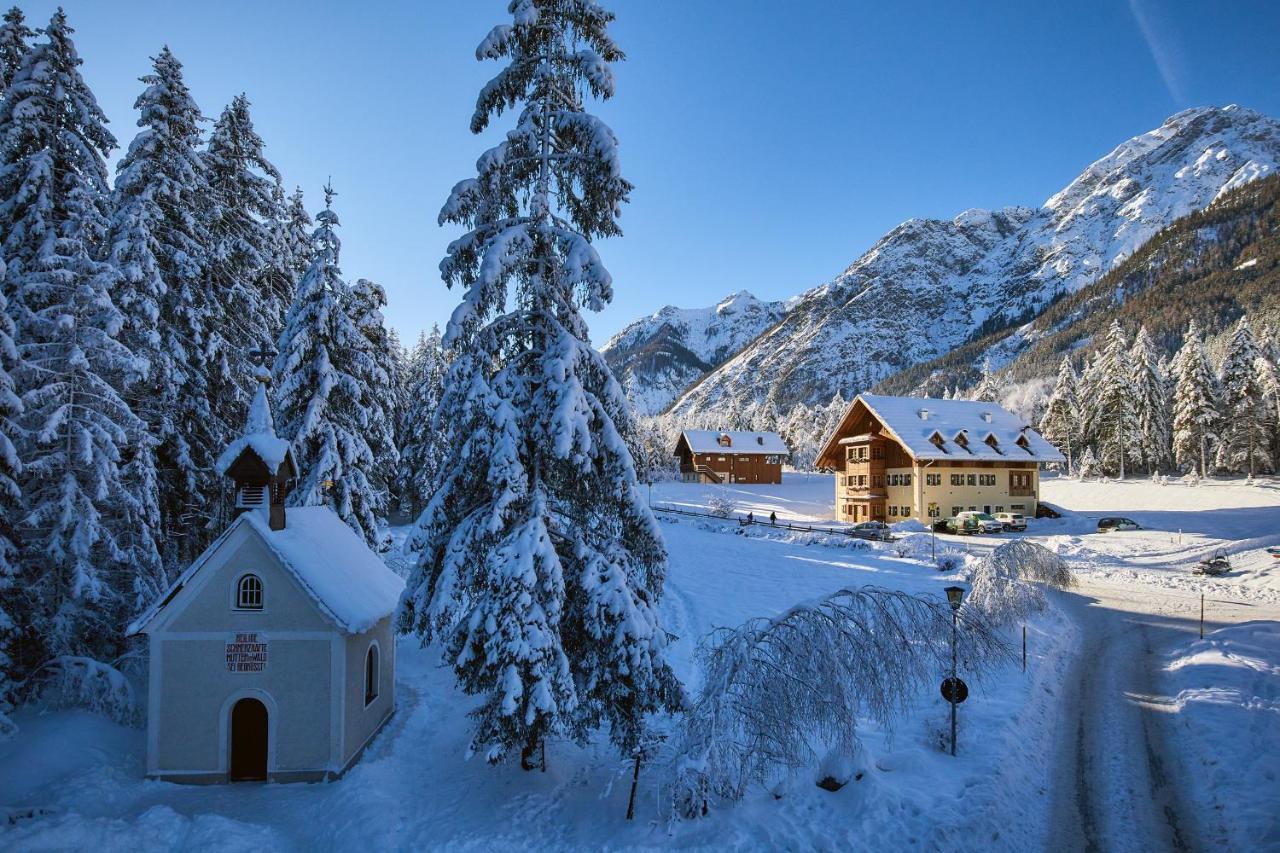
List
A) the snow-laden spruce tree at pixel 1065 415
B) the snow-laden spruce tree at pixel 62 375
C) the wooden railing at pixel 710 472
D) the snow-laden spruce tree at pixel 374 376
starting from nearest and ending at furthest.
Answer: the snow-laden spruce tree at pixel 62 375 → the snow-laden spruce tree at pixel 374 376 → the snow-laden spruce tree at pixel 1065 415 → the wooden railing at pixel 710 472

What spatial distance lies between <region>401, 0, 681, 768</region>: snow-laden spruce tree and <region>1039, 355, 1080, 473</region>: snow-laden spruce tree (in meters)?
80.9

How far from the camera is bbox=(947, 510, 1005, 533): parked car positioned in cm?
4503

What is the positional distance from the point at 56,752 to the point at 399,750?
273 inches

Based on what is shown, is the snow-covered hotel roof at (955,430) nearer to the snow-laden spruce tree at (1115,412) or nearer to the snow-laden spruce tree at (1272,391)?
the snow-laden spruce tree at (1115,412)

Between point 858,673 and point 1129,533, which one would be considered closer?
point 858,673

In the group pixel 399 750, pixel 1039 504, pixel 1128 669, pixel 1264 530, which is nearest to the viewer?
pixel 399 750

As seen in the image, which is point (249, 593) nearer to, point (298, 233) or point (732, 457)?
point (298, 233)

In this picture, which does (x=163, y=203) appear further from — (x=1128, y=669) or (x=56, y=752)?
(x=1128, y=669)

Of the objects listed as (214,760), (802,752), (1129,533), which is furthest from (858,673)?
(1129,533)

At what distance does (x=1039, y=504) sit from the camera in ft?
175

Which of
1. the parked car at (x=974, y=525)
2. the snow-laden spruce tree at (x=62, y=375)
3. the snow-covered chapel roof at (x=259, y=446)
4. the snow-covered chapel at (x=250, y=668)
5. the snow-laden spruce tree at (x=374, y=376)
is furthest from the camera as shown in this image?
the parked car at (x=974, y=525)

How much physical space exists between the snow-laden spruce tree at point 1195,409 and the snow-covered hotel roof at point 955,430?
18.9m

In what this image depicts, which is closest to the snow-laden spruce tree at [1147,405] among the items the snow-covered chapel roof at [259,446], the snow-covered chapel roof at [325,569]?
the snow-covered chapel roof at [325,569]

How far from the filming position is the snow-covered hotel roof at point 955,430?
50688 mm
